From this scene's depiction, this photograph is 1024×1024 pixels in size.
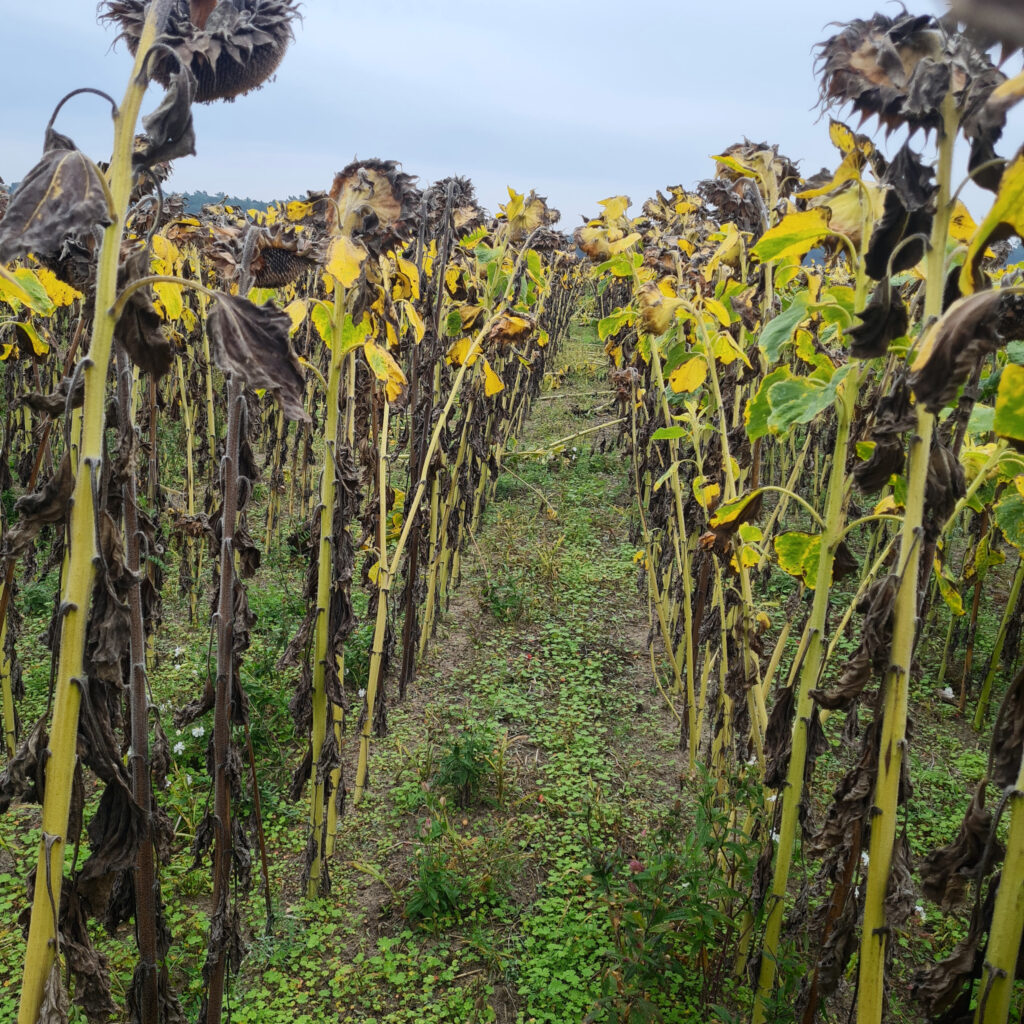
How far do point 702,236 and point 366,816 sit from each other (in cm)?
392

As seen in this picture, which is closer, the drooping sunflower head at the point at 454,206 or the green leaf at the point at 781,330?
the green leaf at the point at 781,330

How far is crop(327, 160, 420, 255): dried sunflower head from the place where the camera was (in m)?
2.13

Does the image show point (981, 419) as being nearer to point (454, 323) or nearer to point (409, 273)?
point (409, 273)

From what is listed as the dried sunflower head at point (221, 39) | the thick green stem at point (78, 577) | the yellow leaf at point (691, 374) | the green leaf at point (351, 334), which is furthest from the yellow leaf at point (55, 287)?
the yellow leaf at point (691, 374)

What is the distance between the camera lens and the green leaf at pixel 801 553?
5.74 ft

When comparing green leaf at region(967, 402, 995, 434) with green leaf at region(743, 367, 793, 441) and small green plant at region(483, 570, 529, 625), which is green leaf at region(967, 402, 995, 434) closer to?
green leaf at region(743, 367, 793, 441)

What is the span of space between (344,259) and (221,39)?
64 centimetres

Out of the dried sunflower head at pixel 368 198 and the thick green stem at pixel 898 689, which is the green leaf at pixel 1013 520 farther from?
the dried sunflower head at pixel 368 198

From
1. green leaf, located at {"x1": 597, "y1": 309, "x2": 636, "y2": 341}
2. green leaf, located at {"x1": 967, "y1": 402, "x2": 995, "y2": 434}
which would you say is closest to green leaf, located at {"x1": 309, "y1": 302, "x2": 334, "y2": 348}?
green leaf, located at {"x1": 597, "y1": 309, "x2": 636, "y2": 341}

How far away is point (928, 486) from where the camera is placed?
1.30 m

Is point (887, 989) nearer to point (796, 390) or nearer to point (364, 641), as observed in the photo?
point (796, 390)

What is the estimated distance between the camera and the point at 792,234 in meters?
1.38

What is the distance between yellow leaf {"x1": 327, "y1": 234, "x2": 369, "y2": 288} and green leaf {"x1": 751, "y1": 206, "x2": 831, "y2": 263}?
2.95 feet

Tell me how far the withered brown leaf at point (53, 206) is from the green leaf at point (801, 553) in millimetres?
1469
